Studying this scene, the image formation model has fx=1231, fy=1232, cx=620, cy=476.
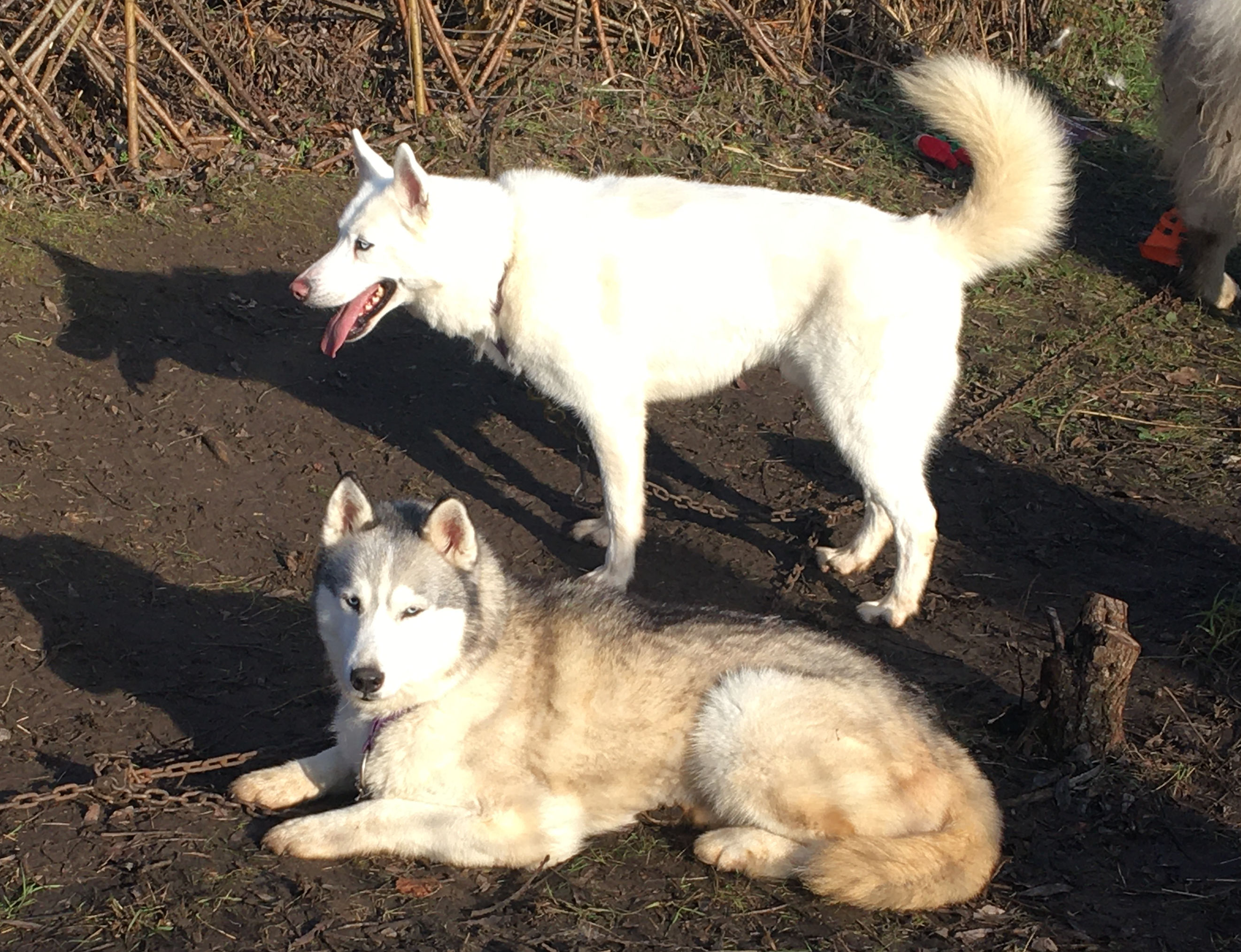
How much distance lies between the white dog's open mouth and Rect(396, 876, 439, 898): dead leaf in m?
2.42

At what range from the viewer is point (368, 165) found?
5.33m

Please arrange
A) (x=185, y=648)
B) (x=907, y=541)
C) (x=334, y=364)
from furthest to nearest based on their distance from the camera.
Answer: (x=334, y=364) → (x=907, y=541) → (x=185, y=648)

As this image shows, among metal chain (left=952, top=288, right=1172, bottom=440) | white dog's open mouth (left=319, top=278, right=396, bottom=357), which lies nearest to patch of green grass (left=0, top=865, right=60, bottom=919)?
white dog's open mouth (left=319, top=278, right=396, bottom=357)

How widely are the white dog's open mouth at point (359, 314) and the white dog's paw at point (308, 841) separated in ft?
7.40

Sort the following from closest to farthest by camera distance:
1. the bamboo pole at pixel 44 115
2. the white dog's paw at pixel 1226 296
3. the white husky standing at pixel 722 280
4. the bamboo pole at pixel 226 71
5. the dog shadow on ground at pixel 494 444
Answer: the white husky standing at pixel 722 280
the dog shadow on ground at pixel 494 444
the bamboo pole at pixel 44 115
the white dog's paw at pixel 1226 296
the bamboo pole at pixel 226 71

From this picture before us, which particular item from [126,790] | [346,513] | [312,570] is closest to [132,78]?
[312,570]

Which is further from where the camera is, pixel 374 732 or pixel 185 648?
pixel 185 648

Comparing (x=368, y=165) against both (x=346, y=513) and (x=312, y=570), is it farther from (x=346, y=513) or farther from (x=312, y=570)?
(x=346, y=513)

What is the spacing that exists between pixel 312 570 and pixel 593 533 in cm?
128

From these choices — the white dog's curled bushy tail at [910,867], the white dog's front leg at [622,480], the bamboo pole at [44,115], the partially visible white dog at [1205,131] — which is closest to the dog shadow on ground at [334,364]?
the white dog's front leg at [622,480]

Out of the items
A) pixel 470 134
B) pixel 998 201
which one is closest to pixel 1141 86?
pixel 470 134

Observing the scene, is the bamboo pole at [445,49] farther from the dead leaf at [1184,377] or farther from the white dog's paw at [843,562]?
the dead leaf at [1184,377]

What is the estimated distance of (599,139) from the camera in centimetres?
874

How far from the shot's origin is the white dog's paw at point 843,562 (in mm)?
5496
